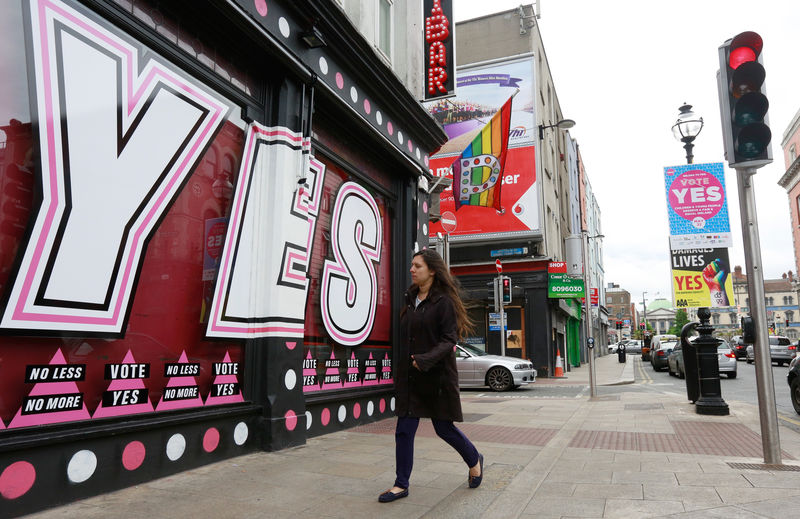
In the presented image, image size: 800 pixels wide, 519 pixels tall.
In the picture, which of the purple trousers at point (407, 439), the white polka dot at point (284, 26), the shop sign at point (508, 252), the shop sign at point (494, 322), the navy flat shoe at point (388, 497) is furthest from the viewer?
the shop sign at point (508, 252)

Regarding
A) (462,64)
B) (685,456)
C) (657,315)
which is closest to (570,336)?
(462,64)

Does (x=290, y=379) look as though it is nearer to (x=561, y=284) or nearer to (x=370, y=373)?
(x=370, y=373)

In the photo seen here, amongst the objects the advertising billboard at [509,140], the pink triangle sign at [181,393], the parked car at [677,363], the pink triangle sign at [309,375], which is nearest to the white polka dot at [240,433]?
the pink triangle sign at [181,393]

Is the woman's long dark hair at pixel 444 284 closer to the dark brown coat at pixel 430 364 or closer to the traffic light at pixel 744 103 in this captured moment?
the dark brown coat at pixel 430 364

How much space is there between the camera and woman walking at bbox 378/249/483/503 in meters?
3.98

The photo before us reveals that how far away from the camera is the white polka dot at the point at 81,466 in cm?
370

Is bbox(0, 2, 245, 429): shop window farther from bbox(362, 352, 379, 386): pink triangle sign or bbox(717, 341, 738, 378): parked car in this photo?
bbox(717, 341, 738, 378): parked car

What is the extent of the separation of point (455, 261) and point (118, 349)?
2051 centimetres

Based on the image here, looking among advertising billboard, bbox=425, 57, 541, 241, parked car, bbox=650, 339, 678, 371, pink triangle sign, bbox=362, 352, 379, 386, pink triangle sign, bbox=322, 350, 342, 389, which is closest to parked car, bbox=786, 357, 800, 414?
pink triangle sign, bbox=362, 352, 379, 386

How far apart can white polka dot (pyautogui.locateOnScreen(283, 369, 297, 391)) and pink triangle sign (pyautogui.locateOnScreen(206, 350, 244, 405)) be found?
51cm

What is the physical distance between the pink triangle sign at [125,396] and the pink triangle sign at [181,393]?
168 millimetres

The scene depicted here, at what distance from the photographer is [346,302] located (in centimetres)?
792

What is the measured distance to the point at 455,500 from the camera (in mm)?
3953

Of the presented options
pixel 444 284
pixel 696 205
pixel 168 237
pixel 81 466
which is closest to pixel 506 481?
pixel 444 284
